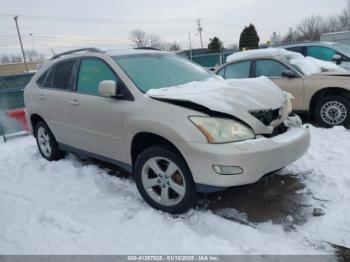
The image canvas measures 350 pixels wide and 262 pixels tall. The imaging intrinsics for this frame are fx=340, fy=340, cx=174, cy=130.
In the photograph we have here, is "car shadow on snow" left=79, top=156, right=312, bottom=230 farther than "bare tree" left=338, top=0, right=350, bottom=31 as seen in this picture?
No

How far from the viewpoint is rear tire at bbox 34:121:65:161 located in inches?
214

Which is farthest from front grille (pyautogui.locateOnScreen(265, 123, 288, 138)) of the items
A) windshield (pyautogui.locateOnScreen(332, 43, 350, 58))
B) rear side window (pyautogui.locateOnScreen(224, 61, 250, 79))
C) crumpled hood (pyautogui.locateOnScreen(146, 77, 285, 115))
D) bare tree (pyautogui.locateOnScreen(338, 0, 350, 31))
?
bare tree (pyautogui.locateOnScreen(338, 0, 350, 31))

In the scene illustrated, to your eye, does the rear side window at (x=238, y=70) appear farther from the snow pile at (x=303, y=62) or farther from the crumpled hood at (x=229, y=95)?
the crumpled hood at (x=229, y=95)

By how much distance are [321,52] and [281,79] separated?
8.37ft

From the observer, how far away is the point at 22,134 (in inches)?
320

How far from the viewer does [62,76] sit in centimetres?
504

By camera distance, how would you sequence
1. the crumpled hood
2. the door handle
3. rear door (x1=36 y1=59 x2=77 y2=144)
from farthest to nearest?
rear door (x1=36 y1=59 x2=77 y2=144)
the door handle
the crumpled hood

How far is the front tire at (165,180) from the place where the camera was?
3350mm

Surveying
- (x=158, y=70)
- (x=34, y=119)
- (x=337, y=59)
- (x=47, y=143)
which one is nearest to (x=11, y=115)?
(x=34, y=119)

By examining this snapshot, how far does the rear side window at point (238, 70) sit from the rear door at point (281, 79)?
21cm

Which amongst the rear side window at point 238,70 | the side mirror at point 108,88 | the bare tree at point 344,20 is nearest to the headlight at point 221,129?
the side mirror at point 108,88

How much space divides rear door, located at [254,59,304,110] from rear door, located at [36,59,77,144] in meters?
4.17

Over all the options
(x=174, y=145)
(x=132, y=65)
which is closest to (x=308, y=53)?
(x=132, y=65)

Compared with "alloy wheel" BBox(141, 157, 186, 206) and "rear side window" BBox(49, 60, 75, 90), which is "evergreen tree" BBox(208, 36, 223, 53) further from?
"alloy wheel" BBox(141, 157, 186, 206)
